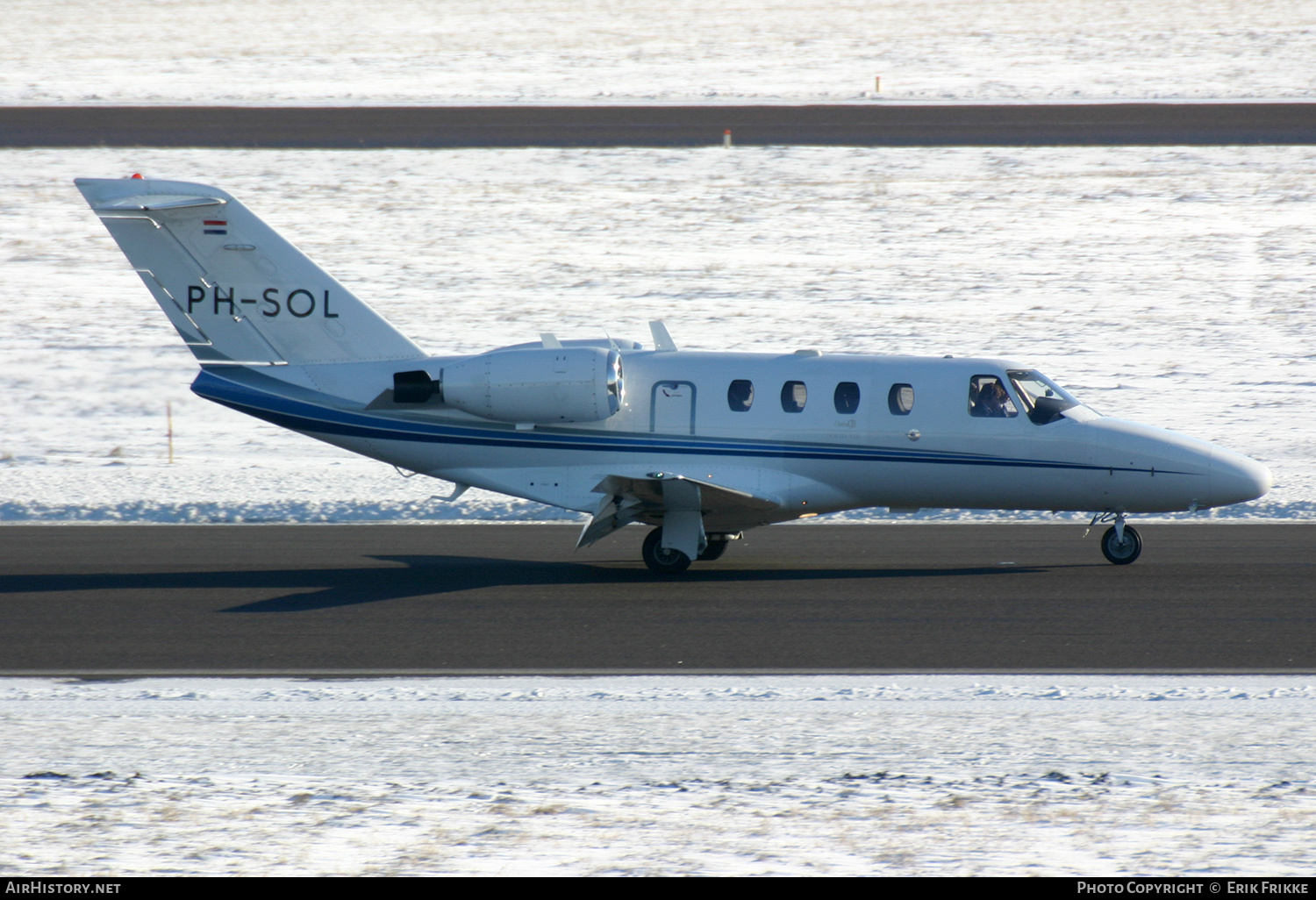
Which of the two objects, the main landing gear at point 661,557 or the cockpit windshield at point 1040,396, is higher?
the cockpit windshield at point 1040,396

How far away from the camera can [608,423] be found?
14922 millimetres

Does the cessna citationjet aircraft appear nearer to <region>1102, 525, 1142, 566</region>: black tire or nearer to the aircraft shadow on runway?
<region>1102, 525, 1142, 566</region>: black tire

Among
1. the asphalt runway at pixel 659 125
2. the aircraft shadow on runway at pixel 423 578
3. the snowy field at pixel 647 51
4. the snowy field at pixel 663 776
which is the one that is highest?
the snowy field at pixel 647 51

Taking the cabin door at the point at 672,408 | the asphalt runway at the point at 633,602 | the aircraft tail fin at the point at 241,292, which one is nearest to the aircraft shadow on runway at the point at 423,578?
the asphalt runway at the point at 633,602

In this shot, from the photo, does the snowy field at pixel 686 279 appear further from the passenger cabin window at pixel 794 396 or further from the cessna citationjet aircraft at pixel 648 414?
the passenger cabin window at pixel 794 396

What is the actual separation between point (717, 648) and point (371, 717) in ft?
10.2

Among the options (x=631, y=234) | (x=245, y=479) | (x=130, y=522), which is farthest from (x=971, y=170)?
(x=130, y=522)

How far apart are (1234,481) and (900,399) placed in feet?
11.9

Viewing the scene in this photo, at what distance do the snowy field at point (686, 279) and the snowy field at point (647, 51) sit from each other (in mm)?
6735

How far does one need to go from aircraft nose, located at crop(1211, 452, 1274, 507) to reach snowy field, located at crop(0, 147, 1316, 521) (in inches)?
142

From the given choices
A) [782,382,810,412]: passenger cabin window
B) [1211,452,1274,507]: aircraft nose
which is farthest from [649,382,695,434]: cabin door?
[1211,452,1274,507]: aircraft nose

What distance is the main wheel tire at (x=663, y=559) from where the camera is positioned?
14492 mm

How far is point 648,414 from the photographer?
49.1ft

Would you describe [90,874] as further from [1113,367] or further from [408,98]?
[408,98]
